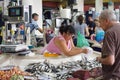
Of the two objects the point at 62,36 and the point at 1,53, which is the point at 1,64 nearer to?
the point at 1,53

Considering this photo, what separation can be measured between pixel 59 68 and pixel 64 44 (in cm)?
52

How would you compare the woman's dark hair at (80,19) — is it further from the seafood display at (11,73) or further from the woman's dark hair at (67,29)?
the seafood display at (11,73)

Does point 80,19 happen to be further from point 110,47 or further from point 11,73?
point 110,47

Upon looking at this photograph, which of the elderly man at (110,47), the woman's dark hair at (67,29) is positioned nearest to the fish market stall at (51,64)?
the woman's dark hair at (67,29)

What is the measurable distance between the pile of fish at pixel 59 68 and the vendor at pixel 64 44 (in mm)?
223

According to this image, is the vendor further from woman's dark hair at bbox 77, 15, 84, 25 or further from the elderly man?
woman's dark hair at bbox 77, 15, 84, 25

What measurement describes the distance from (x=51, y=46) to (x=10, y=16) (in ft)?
3.97

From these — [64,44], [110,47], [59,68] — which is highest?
[110,47]

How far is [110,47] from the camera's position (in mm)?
2996

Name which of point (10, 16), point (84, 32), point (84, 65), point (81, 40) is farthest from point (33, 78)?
point (84, 32)

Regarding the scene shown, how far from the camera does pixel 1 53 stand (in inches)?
179

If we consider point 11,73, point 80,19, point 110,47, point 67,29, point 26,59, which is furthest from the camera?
point 80,19

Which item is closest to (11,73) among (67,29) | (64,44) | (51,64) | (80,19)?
(51,64)

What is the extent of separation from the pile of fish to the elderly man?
683 millimetres
